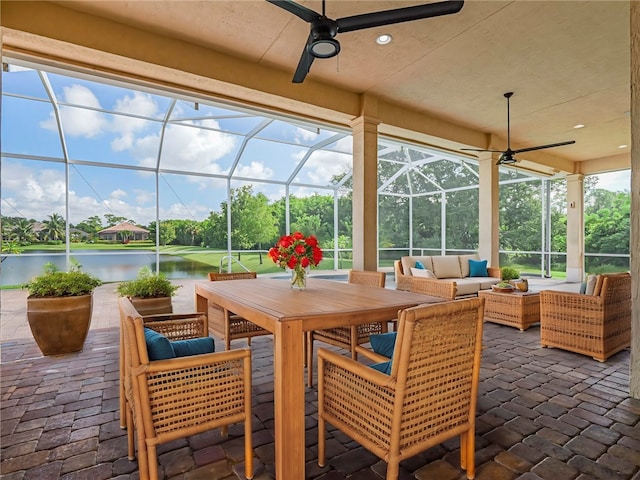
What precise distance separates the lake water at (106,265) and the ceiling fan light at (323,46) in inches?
258

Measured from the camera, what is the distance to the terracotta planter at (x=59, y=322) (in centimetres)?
332

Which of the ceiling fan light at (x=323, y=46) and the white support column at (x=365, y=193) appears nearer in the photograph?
the ceiling fan light at (x=323, y=46)

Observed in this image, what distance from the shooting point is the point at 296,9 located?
2285 mm

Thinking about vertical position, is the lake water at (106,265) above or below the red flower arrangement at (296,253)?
below

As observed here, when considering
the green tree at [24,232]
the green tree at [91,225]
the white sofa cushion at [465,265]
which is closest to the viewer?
the white sofa cushion at [465,265]

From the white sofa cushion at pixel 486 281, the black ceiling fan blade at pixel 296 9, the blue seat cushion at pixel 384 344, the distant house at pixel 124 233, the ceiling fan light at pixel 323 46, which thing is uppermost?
the black ceiling fan blade at pixel 296 9

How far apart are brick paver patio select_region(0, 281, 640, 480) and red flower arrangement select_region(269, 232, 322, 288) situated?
3.15ft

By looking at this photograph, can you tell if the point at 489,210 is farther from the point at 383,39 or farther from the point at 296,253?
the point at 296,253

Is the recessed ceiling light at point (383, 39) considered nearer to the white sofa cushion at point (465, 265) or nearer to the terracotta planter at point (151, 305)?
the terracotta planter at point (151, 305)

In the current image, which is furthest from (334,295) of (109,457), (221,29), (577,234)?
(577,234)

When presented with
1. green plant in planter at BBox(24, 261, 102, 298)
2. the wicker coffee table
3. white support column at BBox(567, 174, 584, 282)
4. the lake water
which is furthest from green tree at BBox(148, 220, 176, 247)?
white support column at BBox(567, 174, 584, 282)

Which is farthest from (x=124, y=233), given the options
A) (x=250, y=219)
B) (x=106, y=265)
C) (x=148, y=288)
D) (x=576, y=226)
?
(x=576, y=226)

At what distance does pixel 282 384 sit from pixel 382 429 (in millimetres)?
471

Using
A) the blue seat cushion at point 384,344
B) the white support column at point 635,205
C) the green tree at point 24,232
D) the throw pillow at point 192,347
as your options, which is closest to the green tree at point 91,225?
the green tree at point 24,232
